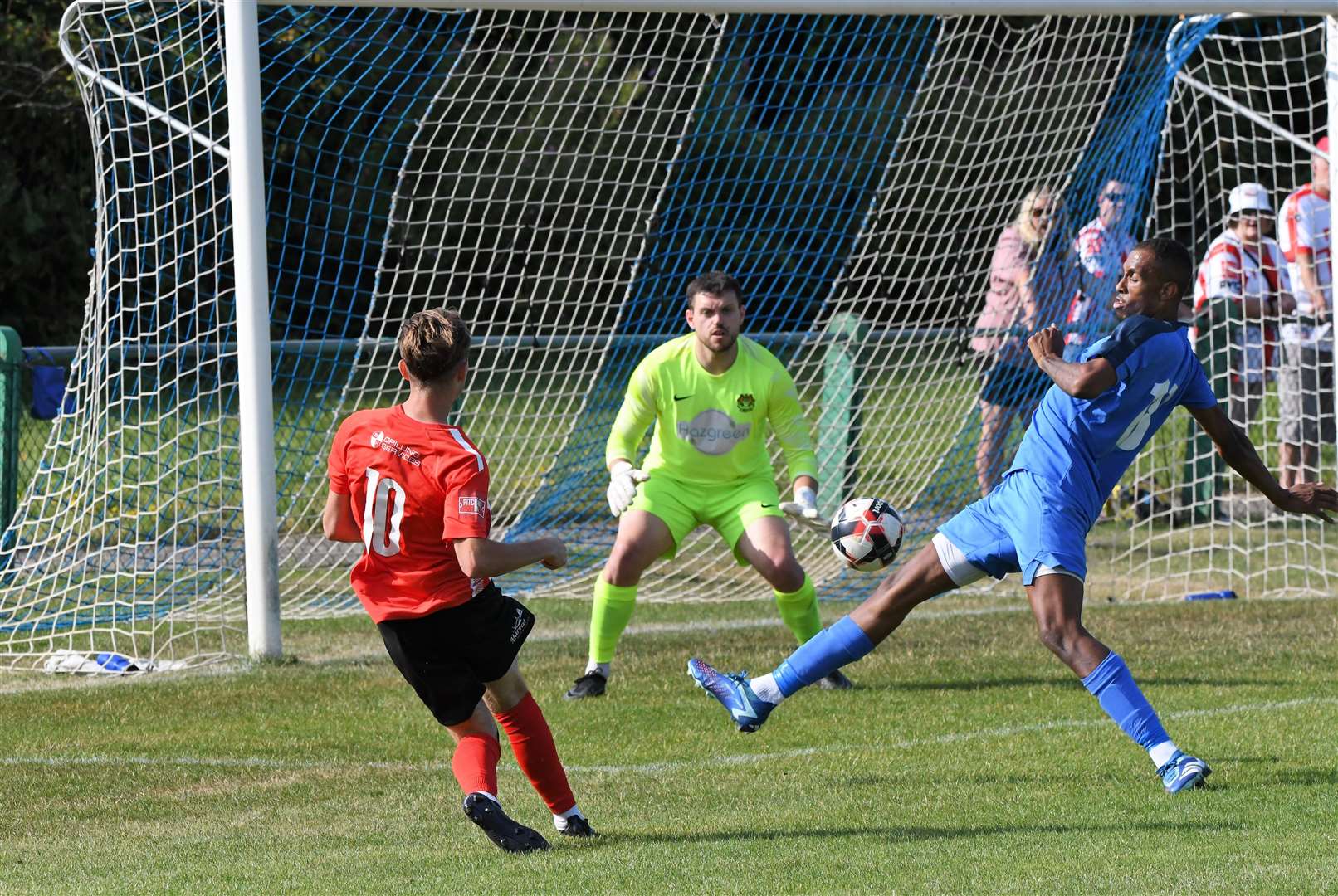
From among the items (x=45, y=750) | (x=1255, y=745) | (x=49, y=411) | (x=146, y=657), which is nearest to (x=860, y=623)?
(x=1255, y=745)

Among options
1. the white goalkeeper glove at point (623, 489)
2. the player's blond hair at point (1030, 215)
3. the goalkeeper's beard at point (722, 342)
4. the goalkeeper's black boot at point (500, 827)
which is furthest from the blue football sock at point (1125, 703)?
the player's blond hair at point (1030, 215)

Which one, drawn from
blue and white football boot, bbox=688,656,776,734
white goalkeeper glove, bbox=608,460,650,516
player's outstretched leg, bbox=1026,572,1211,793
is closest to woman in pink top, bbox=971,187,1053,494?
white goalkeeper glove, bbox=608,460,650,516

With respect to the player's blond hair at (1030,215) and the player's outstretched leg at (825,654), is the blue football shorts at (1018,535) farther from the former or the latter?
the player's blond hair at (1030,215)

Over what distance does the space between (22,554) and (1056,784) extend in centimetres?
633

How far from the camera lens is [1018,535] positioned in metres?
5.48

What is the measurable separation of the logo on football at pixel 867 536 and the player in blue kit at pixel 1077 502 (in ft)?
1.89

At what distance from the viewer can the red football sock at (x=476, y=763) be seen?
4727 millimetres

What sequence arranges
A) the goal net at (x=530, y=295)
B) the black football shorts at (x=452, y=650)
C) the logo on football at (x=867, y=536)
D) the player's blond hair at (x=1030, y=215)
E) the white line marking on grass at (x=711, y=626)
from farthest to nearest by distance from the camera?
1. the player's blond hair at (x=1030, y=215)
2. the white line marking on grass at (x=711, y=626)
3. the goal net at (x=530, y=295)
4. the logo on football at (x=867, y=536)
5. the black football shorts at (x=452, y=650)

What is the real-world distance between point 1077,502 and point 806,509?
67.2 inches

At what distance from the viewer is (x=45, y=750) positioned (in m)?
6.39

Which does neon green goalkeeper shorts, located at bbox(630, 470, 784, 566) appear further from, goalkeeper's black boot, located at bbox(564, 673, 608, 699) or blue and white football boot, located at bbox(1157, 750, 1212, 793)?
blue and white football boot, located at bbox(1157, 750, 1212, 793)

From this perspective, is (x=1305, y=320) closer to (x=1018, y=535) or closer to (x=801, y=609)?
(x=801, y=609)

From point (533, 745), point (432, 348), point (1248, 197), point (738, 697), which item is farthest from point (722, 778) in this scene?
point (1248, 197)

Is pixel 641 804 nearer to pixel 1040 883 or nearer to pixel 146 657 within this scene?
pixel 1040 883
